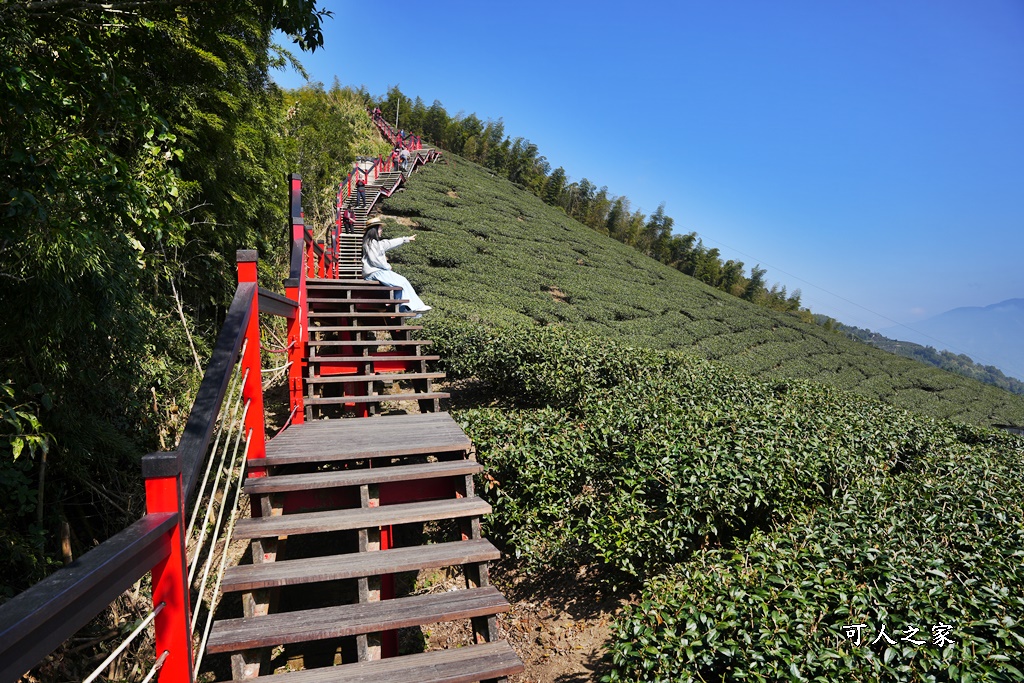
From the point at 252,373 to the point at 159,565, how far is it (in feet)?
5.01

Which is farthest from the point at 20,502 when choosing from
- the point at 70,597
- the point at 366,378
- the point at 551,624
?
the point at 551,624

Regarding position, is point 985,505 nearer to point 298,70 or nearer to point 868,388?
point 298,70

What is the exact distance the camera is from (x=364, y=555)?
2.56 meters

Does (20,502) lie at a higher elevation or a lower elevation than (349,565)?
higher

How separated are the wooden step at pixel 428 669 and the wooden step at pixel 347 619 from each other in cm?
13

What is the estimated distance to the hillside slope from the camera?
14.4 meters

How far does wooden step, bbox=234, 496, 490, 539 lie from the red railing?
0.39m

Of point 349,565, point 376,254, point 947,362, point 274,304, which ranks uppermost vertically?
point 376,254

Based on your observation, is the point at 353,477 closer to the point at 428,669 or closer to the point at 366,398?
the point at 428,669

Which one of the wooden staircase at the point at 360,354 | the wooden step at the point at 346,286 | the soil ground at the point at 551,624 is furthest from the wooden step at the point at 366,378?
the wooden step at the point at 346,286

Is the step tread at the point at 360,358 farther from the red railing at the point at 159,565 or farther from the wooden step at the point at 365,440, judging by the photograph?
the red railing at the point at 159,565

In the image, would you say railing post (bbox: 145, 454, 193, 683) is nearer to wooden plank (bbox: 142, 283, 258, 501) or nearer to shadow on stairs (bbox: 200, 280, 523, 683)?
wooden plank (bbox: 142, 283, 258, 501)

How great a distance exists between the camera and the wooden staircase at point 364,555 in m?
2.17

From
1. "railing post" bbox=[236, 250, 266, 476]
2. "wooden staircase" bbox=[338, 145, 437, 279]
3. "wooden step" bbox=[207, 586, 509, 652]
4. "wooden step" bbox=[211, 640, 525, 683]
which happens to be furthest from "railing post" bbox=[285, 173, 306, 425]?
"wooden staircase" bbox=[338, 145, 437, 279]
